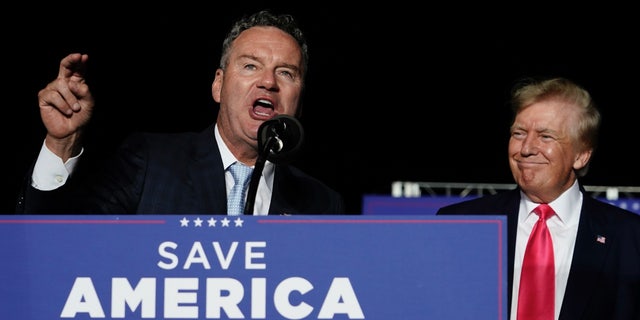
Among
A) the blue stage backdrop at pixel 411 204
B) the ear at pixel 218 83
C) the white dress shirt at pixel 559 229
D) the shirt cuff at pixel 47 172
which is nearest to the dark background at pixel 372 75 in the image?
the blue stage backdrop at pixel 411 204

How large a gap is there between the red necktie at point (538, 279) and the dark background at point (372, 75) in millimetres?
3098

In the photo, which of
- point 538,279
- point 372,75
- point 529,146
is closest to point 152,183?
point 538,279

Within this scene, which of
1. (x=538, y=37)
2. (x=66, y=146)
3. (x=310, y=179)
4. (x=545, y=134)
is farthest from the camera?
(x=538, y=37)

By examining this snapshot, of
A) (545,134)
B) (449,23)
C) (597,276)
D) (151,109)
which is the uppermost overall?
(449,23)

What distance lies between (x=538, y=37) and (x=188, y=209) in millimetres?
4711

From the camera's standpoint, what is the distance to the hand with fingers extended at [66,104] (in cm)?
156

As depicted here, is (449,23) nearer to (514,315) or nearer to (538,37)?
(538,37)

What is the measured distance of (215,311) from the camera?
4.00 feet

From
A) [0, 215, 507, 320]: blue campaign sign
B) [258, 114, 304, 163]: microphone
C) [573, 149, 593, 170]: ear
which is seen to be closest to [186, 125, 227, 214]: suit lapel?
[258, 114, 304, 163]: microphone

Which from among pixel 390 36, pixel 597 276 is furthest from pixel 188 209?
pixel 390 36

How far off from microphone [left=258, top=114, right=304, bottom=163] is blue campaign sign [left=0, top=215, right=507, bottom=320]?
18cm

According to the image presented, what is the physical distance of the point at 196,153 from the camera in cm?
187

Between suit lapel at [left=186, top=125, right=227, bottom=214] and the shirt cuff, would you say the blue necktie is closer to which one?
suit lapel at [left=186, top=125, right=227, bottom=214]

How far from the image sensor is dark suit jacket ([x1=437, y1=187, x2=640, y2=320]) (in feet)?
6.92
